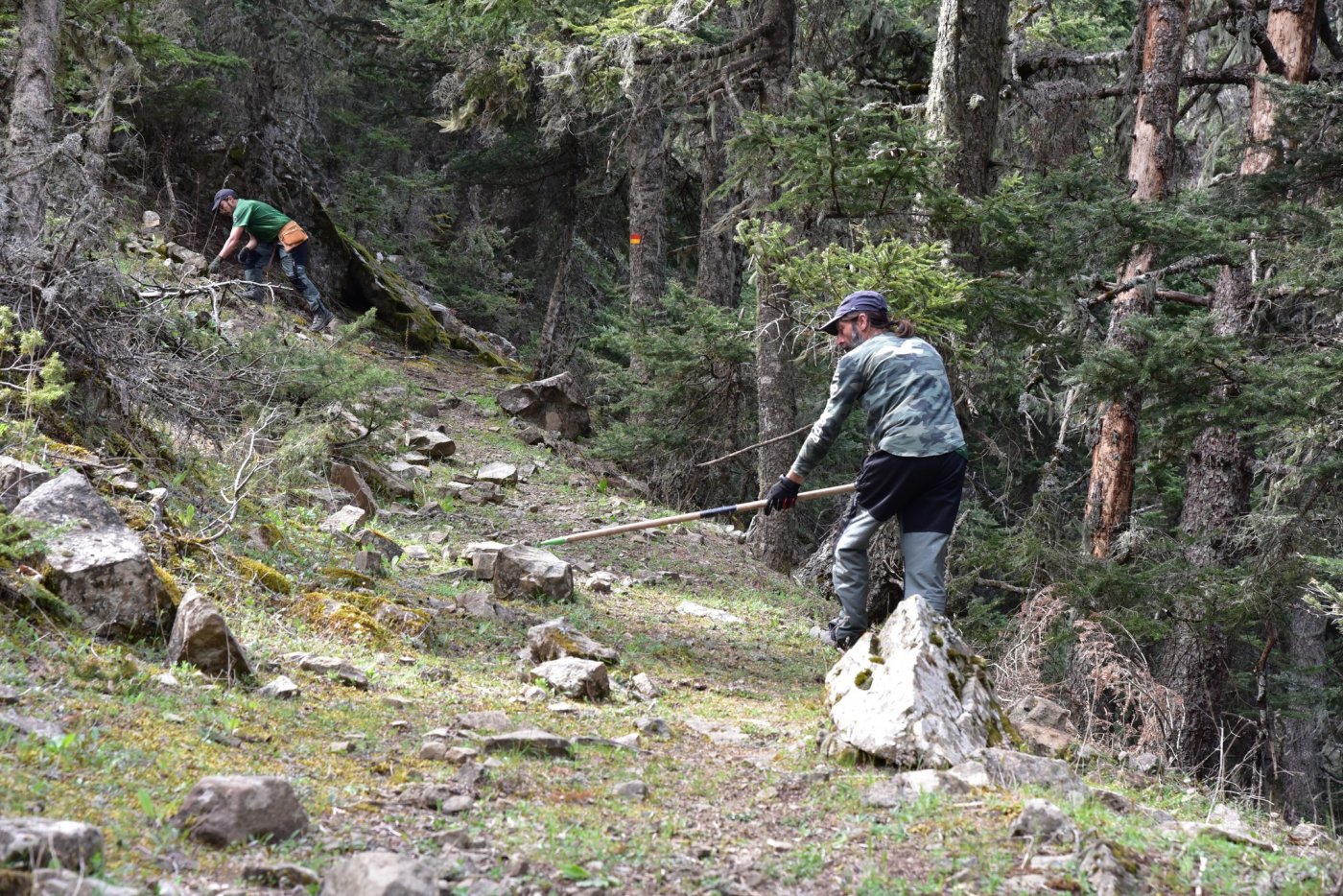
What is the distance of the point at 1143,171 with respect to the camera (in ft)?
33.3

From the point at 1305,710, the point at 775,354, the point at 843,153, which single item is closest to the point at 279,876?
the point at 843,153

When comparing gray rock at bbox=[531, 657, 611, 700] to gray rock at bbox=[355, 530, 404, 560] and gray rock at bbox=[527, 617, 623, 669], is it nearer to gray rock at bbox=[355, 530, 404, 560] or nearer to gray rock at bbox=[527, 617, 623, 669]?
gray rock at bbox=[527, 617, 623, 669]

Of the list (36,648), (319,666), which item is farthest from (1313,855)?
(36,648)

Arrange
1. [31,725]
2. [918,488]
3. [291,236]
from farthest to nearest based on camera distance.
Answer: [291,236] < [918,488] < [31,725]

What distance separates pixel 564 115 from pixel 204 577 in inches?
411

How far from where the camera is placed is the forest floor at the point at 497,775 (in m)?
3.12

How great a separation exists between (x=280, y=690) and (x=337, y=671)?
0.52 metres

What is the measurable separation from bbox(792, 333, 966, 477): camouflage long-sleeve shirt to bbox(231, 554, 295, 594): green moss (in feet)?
10.2

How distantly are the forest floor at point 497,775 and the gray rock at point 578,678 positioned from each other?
0.11 meters

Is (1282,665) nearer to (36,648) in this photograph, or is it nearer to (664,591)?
(664,591)

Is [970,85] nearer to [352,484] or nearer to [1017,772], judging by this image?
[352,484]

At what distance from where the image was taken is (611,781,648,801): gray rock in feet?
13.0

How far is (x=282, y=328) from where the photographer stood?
35.4 feet

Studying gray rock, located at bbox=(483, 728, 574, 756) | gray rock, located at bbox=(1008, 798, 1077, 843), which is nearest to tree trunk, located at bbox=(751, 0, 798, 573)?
gray rock, located at bbox=(483, 728, 574, 756)
